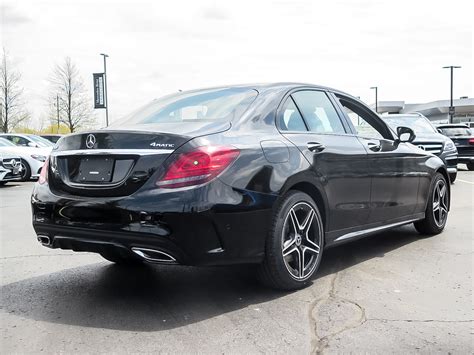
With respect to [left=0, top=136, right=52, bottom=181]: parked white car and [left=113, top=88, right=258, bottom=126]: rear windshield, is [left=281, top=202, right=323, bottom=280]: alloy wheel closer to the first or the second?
[left=113, top=88, right=258, bottom=126]: rear windshield

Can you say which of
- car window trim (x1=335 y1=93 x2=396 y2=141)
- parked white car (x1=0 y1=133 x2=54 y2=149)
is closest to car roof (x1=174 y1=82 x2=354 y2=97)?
car window trim (x1=335 y1=93 x2=396 y2=141)

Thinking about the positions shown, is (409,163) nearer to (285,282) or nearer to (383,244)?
(383,244)

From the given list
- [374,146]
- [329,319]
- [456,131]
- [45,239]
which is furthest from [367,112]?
[456,131]

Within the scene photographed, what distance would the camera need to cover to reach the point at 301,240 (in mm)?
4055

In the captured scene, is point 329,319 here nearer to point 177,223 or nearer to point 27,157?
point 177,223

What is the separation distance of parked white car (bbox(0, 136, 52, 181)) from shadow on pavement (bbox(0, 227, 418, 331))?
11.8 m

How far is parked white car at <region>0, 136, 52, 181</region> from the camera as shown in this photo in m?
15.7

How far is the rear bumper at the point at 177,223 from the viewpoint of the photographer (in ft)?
11.0

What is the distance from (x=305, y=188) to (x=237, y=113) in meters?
0.78

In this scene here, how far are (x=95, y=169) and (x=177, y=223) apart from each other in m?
0.72

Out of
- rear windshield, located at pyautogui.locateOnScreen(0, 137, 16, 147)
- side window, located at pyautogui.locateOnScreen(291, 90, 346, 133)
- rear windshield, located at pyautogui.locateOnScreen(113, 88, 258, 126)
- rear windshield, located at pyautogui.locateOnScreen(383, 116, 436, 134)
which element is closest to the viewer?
rear windshield, located at pyautogui.locateOnScreen(113, 88, 258, 126)

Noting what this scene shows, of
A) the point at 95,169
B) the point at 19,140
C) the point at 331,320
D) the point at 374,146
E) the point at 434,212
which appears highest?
the point at 19,140

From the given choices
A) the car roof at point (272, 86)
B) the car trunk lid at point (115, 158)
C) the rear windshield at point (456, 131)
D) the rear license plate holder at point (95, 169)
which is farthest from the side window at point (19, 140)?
the rear license plate holder at point (95, 169)

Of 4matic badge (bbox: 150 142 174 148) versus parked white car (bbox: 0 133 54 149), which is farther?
parked white car (bbox: 0 133 54 149)
